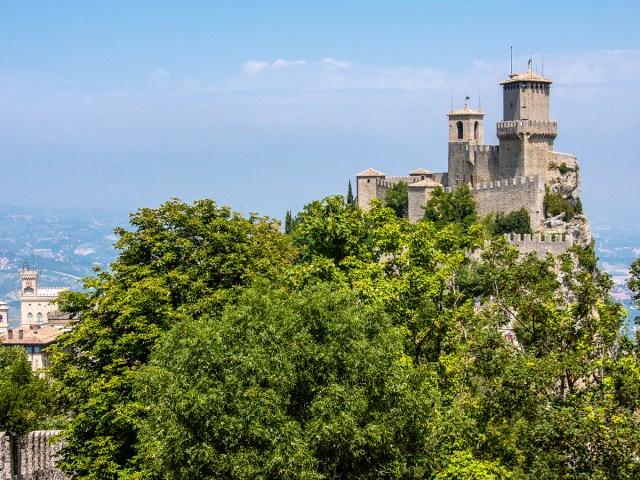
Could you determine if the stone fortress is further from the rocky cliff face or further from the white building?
the white building

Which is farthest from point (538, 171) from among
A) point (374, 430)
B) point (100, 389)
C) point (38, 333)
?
point (374, 430)

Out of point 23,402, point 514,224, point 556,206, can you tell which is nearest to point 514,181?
point 556,206

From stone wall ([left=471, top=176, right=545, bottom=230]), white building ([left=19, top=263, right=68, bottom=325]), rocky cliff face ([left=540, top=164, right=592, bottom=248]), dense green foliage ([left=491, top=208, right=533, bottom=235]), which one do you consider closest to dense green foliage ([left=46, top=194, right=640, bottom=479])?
dense green foliage ([left=491, top=208, right=533, bottom=235])

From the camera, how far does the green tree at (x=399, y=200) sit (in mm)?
76688

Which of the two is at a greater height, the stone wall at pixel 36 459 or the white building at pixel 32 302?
the stone wall at pixel 36 459

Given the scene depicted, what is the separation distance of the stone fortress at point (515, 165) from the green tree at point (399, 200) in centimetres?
158

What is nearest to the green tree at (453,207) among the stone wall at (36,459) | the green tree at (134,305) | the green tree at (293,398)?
the green tree at (134,305)

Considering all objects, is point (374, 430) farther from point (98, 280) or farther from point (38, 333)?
point (38, 333)

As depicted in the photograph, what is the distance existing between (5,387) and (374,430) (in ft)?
74.8

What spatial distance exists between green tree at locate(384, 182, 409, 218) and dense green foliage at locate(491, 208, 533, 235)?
9.32 metres

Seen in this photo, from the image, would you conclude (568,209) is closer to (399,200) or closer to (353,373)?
(399,200)

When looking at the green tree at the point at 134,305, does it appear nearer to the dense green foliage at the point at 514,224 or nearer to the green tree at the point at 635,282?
the green tree at the point at 635,282

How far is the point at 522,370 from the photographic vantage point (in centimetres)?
2466

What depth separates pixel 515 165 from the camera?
243 feet
